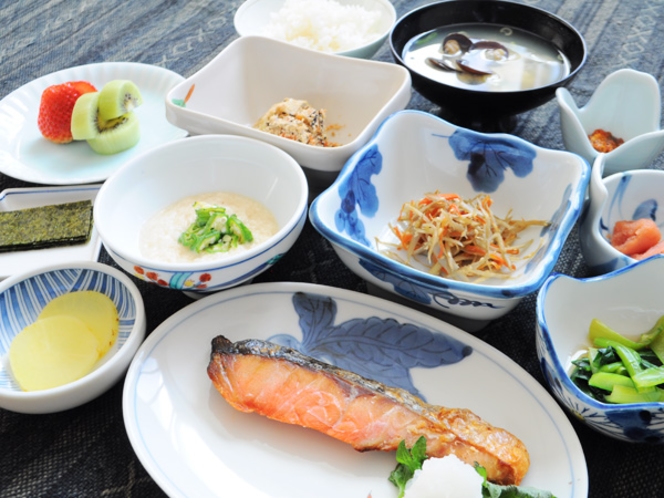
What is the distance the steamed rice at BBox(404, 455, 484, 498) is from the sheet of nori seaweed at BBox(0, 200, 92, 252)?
1.17 meters

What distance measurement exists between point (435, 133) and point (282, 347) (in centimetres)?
85

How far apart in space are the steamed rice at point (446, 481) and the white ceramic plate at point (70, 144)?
1.38 metres

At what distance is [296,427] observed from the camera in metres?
1.29

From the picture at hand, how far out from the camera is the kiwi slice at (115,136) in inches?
81.4

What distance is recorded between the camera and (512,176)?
5.74 ft

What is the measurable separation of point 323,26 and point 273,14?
0.89 ft

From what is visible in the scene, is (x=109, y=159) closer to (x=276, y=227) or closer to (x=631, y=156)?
Answer: (x=276, y=227)

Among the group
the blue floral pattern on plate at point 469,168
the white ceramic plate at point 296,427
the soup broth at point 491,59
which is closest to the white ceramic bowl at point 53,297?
the white ceramic plate at point 296,427

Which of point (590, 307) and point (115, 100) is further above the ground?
point (115, 100)

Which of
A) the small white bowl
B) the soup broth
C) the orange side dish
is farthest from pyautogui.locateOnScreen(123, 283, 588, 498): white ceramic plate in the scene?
the soup broth

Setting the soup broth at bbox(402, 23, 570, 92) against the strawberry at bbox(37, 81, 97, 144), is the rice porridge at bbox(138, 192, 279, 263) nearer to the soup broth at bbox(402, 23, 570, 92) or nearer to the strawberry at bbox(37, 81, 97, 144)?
the strawberry at bbox(37, 81, 97, 144)

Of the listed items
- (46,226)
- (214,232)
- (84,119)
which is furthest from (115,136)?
(214,232)

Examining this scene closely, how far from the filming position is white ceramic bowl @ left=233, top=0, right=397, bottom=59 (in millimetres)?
2365

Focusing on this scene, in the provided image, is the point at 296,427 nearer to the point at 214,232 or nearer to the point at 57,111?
the point at 214,232
